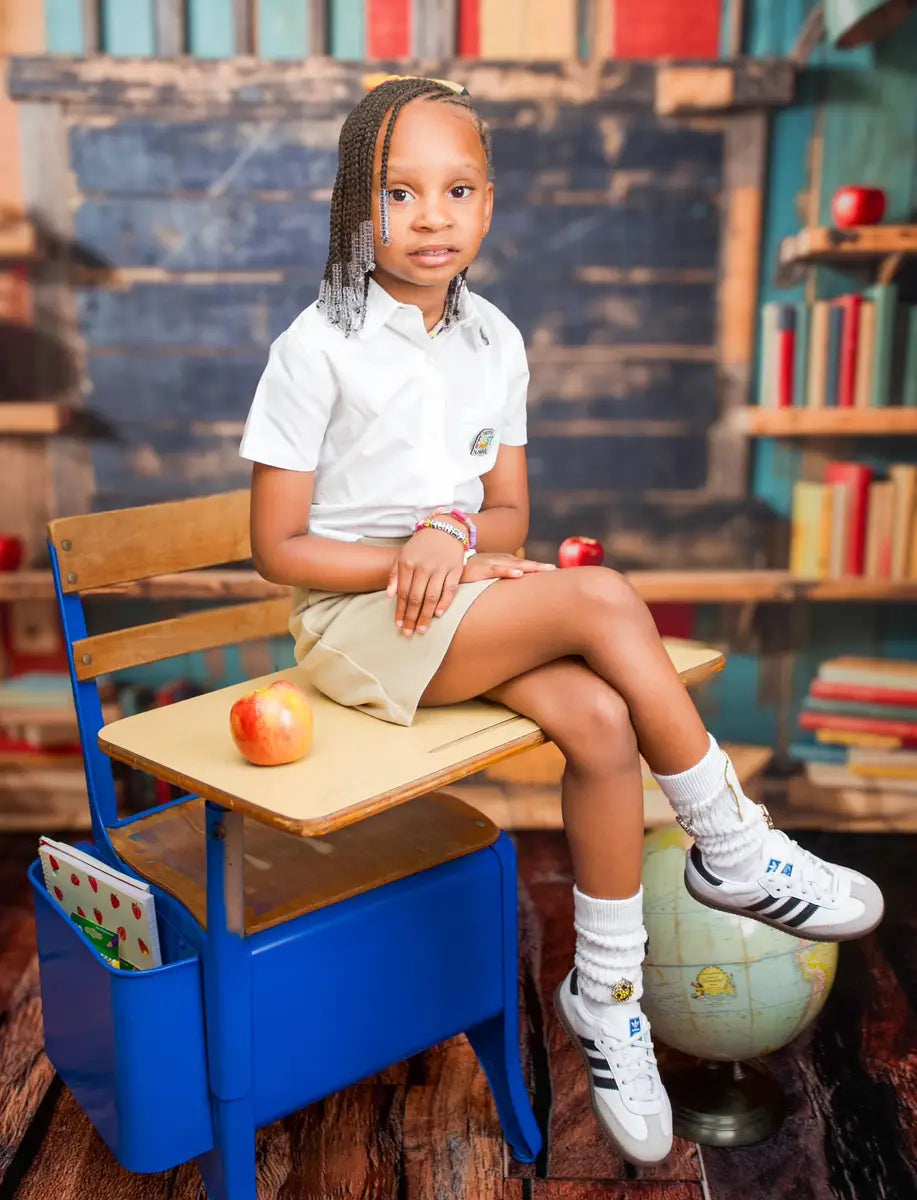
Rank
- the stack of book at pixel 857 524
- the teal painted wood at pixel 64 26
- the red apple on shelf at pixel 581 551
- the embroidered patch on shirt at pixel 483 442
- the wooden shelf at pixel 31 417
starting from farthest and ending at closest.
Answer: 1. the stack of book at pixel 857 524
2. the wooden shelf at pixel 31 417
3. the teal painted wood at pixel 64 26
4. the red apple on shelf at pixel 581 551
5. the embroidered patch on shirt at pixel 483 442

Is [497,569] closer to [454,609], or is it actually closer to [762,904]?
[454,609]

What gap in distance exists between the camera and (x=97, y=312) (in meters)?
2.93

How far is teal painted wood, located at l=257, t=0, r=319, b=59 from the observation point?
9.15 ft

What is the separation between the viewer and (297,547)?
1563 mm

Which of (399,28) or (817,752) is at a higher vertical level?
(399,28)

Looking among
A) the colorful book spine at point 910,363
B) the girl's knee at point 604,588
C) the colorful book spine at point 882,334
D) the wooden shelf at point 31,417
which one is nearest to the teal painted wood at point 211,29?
the wooden shelf at point 31,417

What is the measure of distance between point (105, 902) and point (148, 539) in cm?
52

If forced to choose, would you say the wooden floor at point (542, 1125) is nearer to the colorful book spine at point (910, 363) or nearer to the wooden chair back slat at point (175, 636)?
the wooden chair back slat at point (175, 636)

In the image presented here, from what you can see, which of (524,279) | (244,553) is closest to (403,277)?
(244,553)

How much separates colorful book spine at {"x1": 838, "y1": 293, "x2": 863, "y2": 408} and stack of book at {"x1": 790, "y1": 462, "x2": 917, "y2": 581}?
0.58 feet

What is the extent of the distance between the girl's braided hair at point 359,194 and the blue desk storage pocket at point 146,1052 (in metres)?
0.82

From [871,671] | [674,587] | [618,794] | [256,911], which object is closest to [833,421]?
[674,587]

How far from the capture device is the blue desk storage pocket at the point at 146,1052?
1.45 meters

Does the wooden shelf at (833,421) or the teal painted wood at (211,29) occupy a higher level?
the teal painted wood at (211,29)
